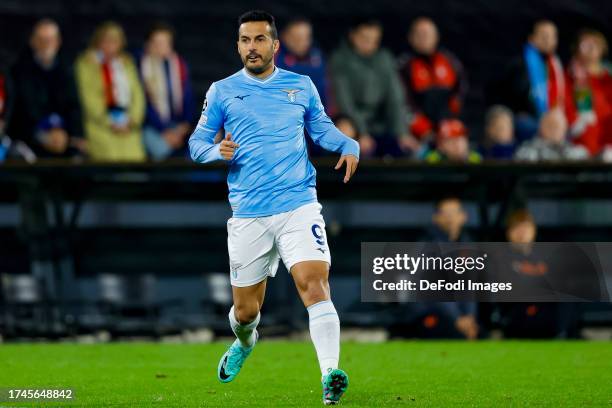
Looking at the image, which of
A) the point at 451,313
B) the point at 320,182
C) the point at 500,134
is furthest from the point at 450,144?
the point at 451,313

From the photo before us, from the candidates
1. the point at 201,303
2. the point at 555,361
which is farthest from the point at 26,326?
the point at 555,361

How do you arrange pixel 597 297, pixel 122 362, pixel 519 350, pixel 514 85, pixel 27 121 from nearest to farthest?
→ pixel 122 362, pixel 519 350, pixel 597 297, pixel 27 121, pixel 514 85

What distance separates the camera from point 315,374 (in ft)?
30.1

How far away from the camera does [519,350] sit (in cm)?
1149

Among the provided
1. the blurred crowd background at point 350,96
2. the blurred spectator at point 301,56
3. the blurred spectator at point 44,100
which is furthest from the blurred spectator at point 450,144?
the blurred spectator at point 44,100

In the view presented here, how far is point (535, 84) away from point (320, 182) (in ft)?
9.40

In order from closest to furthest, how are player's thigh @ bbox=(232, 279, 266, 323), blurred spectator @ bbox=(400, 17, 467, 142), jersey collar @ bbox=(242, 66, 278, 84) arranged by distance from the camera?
jersey collar @ bbox=(242, 66, 278, 84) → player's thigh @ bbox=(232, 279, 266, 323) → blurred spectator @ bbox=(400, 17, 467, 142)

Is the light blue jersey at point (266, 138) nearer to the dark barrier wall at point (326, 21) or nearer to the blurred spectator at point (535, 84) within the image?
the blurred spectator at point (535, 84)

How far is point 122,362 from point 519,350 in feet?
12.0

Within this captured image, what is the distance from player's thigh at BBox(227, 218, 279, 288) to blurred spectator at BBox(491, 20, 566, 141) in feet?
26.4

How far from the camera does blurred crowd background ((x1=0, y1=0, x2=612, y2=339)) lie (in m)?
13.4

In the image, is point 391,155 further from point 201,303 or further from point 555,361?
point 555,361

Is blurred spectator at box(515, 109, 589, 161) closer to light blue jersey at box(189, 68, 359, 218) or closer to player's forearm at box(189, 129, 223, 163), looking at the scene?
light blue jersey at box(189, 68, 359, 218)

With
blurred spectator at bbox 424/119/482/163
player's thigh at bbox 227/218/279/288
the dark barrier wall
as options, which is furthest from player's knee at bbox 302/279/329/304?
the dark barrier wall
